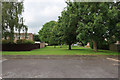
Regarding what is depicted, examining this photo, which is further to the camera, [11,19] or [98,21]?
[11,19]

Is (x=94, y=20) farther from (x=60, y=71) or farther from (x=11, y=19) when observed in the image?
(x=11, y=19)

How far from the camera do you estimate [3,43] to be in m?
18.0

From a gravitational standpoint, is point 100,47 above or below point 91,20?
below

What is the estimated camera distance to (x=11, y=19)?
16.0 meters

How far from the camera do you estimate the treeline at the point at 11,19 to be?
1550 cm

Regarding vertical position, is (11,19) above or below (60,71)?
above

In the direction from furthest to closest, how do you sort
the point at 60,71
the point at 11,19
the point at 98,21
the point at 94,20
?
the point at 11,19, the point at 94,20, the point at 98,21, the point at 60,71

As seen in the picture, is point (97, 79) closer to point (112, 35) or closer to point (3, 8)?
point (112, 35)

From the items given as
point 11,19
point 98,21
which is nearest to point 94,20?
point 98,21

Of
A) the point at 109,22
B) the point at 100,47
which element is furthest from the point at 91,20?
the point at 100,47

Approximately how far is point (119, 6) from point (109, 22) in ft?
8.73

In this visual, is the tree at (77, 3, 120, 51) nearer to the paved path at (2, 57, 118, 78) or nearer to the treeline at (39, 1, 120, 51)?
the treeline at (39, 1, 120, 51)

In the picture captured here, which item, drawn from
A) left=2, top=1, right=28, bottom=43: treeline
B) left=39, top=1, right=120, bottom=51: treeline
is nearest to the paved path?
left=39, top=1, right=120, bottom=51: treeline

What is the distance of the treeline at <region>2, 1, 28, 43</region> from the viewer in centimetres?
1550
